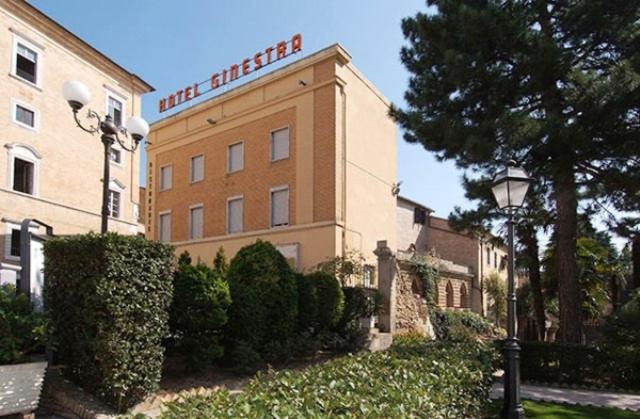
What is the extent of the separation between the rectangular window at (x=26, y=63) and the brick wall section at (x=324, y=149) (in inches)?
429

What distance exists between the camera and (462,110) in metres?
12.4

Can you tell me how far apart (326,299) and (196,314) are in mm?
4127

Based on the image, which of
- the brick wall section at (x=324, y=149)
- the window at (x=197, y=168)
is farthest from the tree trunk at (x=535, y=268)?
the window at (x=197, y=168)

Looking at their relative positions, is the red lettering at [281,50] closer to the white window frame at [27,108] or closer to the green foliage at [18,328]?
the white window frame at [27,108]

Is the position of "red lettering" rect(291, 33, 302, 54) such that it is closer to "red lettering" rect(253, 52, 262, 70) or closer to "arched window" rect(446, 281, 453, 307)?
"red lettering" rect(253, 52, 262, 70)

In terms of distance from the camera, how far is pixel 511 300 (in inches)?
275

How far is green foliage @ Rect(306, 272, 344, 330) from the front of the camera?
11.4 m

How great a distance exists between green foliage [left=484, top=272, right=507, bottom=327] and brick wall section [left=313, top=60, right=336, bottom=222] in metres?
15.2

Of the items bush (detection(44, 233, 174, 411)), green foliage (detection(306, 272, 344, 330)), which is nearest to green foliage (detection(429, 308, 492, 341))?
green foliage (detection(306, 272, 344, 330))

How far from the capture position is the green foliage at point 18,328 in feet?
18.8

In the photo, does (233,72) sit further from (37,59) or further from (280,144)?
→ (37,59)

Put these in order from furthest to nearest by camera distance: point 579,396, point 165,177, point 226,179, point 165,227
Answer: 1. point 165,177
2. point 165,227
3. point 226,179
4. point 579,396

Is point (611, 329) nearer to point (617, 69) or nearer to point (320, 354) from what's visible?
point (617, 69)

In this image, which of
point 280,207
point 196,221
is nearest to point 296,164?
point 280,207
